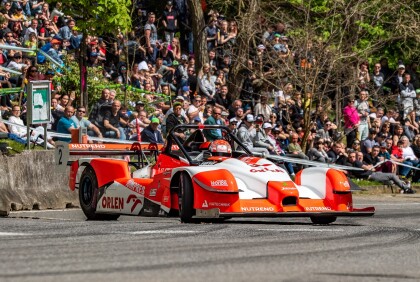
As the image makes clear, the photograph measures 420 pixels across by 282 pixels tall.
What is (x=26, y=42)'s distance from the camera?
82.4 feet

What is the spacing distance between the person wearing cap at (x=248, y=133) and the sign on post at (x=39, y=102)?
5.30 meters

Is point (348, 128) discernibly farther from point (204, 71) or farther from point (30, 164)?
point (30, 164)

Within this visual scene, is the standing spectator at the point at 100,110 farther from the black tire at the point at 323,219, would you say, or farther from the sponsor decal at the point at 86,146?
the black tire at the point at 323,219

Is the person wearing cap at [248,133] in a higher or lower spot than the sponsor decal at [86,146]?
higher

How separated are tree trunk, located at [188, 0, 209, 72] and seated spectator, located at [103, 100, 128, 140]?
20.4 ft

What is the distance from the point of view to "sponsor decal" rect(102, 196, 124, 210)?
16.1 m

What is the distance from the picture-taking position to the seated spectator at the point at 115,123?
2269 centimetres

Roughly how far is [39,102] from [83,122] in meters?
2.59

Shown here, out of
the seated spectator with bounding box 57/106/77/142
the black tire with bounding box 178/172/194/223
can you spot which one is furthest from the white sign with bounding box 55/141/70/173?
the seated spectator with bounding box 57/106/77/142

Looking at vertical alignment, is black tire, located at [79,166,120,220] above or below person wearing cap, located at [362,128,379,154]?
below

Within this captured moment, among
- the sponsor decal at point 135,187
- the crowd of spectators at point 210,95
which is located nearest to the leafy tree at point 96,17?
the crowd of spectators at point 210,95

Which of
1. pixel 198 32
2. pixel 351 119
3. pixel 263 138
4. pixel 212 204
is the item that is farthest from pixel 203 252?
pixel 198 32

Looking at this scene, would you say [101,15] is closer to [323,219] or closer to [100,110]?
[100,110]

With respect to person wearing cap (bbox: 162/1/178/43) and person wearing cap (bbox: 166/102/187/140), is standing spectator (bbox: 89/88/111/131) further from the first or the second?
person wearing cap (bbox: 162/1/178/43)
